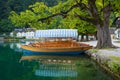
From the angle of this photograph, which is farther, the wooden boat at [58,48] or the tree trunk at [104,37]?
the wooden boat at [58,48]

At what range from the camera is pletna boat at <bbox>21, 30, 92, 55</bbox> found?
39906 millimetres

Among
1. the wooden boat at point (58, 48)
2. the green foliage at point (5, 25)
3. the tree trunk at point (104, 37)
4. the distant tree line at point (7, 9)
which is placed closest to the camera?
the tree trunk at point (104, 37)

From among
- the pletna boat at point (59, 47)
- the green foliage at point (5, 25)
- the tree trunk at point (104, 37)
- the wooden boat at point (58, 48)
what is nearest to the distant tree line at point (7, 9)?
the green foliage at point (5, 25)

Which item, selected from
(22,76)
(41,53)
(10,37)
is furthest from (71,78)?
(10,37)

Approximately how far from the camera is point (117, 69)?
18531mm

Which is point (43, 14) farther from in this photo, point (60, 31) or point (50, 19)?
point (60, 31)

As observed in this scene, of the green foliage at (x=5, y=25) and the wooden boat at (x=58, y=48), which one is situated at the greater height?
the green foliage at (x=5, y=25)

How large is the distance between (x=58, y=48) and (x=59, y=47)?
0.44 metres

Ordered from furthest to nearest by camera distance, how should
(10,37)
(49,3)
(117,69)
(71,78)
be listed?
1. (49,3)
2. (10,37)
3. (71,78)
4. (117,69)

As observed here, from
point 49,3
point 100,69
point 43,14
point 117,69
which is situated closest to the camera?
point 117,69

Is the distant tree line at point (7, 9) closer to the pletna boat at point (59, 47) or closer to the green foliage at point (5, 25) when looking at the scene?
the green foliage at point (5, 25)

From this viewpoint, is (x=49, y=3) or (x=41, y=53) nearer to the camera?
(x=41, y=53)

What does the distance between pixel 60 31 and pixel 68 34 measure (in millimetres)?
1213

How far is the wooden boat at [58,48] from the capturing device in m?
39.8
